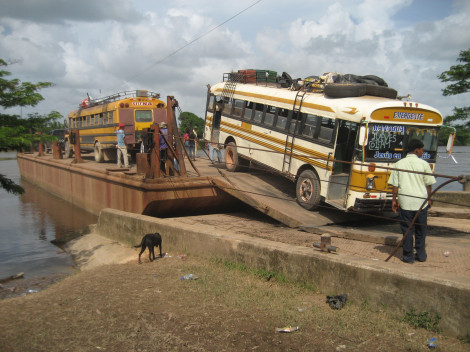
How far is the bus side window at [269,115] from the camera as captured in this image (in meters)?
10.8

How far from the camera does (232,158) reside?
12.6 meters

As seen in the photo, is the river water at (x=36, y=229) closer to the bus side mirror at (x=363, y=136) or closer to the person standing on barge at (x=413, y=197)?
the bus side mirror at (x=363, y=136)

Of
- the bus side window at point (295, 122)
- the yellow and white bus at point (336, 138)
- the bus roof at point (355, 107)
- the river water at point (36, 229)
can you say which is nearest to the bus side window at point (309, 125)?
the yellow and white bus at point (336, 138)

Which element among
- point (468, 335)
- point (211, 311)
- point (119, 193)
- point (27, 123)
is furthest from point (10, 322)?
point (119, 193)

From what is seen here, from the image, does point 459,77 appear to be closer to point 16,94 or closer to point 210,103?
point 210,103

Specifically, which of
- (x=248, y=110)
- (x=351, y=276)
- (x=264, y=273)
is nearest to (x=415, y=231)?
(x=351, y=276)

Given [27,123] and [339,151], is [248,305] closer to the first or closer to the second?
[339,151]

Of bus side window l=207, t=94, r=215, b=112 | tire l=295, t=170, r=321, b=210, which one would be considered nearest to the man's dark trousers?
tire l=295, t=170, r=321, b=210

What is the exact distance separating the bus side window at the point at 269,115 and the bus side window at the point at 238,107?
4.14 feet

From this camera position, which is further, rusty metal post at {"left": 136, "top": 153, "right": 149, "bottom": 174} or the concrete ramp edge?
rusty metal post at {"left": 136, "top": 153, "right": 149, "bottom": 174}

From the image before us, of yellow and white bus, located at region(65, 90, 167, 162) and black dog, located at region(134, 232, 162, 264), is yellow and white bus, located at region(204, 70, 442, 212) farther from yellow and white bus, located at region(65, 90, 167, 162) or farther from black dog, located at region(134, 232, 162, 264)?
yellow and white bus, located at region(65, 90, 167, 162)

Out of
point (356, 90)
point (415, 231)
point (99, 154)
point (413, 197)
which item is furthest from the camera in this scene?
point (99, 154)

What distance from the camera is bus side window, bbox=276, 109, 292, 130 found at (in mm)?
10291

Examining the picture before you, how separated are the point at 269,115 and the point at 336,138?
2.61 m
